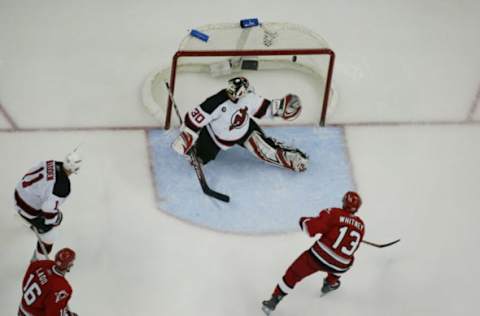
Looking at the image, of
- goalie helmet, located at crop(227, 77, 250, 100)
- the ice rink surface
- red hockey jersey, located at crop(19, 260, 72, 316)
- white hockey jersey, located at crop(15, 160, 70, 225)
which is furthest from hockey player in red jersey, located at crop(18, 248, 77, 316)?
goalie helmet, located at crop(227, 77, 250, 100)

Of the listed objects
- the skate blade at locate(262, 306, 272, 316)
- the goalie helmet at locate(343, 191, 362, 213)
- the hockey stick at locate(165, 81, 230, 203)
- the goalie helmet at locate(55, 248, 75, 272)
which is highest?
the goalie helmet at locate(343, 191, 362, 213)

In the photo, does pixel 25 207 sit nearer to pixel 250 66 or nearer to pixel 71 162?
pixel 71 162

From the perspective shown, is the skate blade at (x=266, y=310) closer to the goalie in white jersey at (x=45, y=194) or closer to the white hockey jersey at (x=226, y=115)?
the white hockey jersey at (x=226, y=115)

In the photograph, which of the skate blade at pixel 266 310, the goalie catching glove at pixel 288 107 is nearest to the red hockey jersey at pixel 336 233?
the skate blade at pixel 266 310

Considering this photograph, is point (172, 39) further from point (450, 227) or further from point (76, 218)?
point (450, 227)

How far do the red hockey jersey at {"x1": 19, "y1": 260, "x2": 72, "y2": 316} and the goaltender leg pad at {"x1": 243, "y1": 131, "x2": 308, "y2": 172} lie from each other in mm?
1383

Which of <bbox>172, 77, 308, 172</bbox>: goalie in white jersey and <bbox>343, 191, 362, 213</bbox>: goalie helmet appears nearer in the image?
<bbox>343, 191, 362, 213</bbox>: goalie helmet

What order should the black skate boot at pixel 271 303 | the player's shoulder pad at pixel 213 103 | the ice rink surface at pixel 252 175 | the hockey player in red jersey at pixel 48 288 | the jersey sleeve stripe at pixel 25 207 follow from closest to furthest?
the hockey player in red jersey at pixel 48 288 → the jersey sleeve stripe at pixel 25 207 → the black skate boot at pixel 271 303 → the ice rink surface at pixel 252 175 → the player's shoulder pad at pixel 213 103

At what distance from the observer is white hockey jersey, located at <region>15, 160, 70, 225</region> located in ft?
11.6

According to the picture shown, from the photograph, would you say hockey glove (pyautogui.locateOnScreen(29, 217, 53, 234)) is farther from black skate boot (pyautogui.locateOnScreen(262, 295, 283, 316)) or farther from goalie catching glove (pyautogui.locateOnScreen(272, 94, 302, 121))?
goalie catching glove (pyautogui.locateOnScreen(272, 94, 302, 121))

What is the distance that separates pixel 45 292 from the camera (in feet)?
10.4

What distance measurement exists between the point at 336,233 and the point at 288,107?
863 millimetres

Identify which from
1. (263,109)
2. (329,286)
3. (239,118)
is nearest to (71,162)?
(239,118)

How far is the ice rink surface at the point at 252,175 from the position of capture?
3.87 meters
